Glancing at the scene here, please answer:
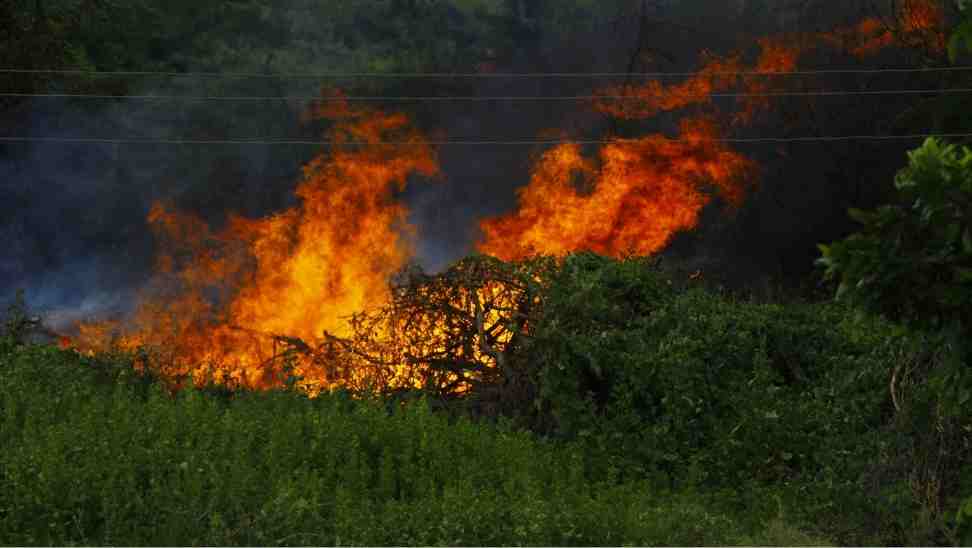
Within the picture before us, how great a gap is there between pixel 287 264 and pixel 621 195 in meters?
5.83

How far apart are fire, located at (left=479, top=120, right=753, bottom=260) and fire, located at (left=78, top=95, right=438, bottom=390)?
2310 millimetres

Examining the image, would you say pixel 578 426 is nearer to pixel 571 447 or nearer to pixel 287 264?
pixel 571 447

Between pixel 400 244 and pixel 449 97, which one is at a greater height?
Result: pixel 449 97

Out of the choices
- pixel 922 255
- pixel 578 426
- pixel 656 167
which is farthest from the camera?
pixel 656 167

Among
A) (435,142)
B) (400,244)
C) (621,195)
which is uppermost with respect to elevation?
(435,142)

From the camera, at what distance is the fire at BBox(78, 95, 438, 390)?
20.7 metres

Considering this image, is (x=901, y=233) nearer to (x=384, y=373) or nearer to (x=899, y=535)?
(x=899, y=535)

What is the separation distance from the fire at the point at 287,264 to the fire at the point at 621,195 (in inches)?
91.0

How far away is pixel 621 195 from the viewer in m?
23.7

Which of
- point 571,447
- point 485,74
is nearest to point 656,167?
point 485,74

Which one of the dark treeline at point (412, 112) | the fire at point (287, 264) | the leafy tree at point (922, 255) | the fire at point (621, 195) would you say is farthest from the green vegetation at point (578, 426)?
the dark treeline at point (412, 112)

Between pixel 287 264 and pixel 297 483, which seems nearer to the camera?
pixel 297 483

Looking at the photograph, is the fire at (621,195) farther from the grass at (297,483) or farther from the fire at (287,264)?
the grass at (297,483)

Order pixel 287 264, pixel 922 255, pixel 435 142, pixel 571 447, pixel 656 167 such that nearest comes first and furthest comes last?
pixel 922 255 < pixel 571 447 < pixel 287 264 < pixel 656 167 < pixel 435 142
